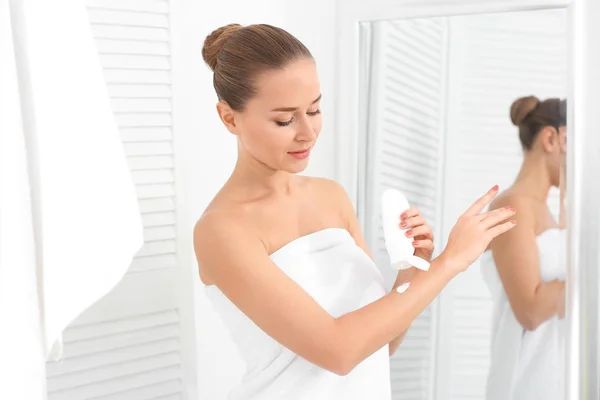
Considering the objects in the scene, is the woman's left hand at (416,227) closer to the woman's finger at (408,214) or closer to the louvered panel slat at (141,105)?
the woman's finger at (408,214)

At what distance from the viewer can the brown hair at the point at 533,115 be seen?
4.20ft

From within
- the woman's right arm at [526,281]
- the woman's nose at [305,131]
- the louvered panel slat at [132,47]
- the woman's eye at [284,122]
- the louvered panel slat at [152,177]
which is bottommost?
the woman's right arm at [526,281]

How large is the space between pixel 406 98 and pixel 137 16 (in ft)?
1.75

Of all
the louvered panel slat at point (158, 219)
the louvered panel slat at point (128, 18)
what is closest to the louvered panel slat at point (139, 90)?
the louvered panel slat at point (128, 18)

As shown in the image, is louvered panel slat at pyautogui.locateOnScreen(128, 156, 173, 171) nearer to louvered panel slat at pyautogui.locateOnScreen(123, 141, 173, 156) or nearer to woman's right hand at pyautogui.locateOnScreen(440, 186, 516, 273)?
louvered panel slat at pyautogui.locateOnScreen(123, 141, 173, 156)

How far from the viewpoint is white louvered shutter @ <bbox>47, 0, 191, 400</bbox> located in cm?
137

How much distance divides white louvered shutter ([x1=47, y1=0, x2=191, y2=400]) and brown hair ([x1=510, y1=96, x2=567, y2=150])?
64 cm

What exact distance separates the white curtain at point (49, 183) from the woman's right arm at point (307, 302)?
0.16 metres

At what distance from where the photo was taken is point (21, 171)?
835 millimetres

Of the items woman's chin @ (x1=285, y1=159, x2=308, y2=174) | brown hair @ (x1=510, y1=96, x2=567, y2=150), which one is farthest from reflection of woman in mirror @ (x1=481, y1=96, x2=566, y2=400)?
woman's chin @ (x1=285, y1=159, x2=308, y2=174)

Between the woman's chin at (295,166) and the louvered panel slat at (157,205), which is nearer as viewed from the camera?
the woman's chin at (295,166)

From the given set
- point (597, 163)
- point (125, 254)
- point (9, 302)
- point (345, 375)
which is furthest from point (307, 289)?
point (597, 163)

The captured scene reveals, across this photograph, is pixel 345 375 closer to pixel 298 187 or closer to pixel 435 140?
pixel 298 187

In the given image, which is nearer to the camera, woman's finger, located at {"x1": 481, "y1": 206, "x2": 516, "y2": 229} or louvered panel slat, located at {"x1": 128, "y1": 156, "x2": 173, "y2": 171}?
woman's finger, located at {"x1": 481, "y1": 206, "x2": 516, "y2": 229}
